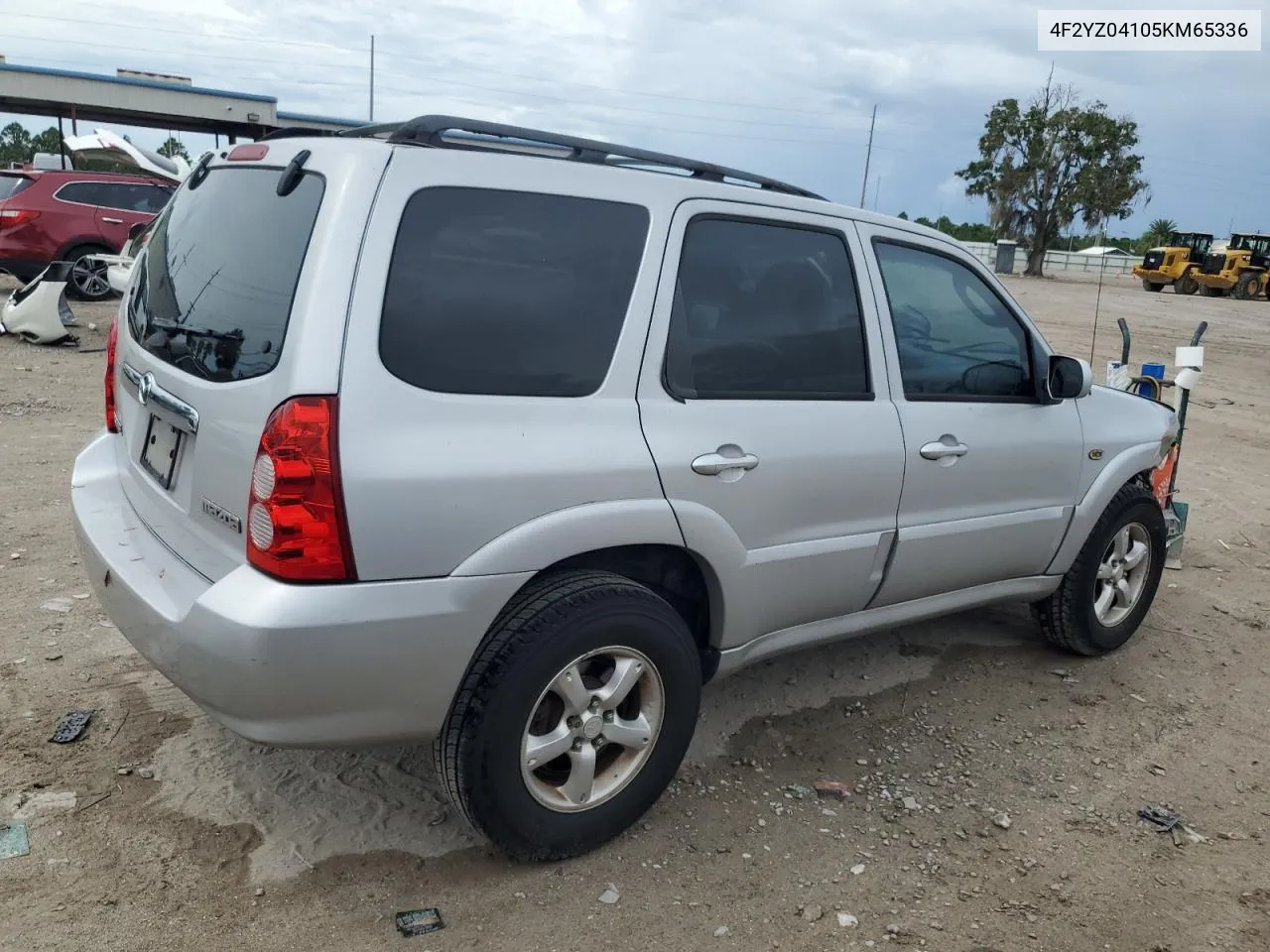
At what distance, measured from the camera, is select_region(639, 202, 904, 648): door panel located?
2.90 m

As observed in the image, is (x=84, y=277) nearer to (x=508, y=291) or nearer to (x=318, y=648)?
(x=508, y=291)

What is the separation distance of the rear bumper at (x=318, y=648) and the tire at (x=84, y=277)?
1276 cm

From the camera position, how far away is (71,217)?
13297mm

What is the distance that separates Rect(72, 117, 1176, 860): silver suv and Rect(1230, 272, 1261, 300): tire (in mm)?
37465

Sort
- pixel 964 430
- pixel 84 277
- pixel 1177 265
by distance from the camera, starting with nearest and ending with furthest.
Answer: pixel 964 430 < pixel 84 277 < pixel 1177 265

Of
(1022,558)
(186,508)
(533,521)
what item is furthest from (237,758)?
(1022,558)

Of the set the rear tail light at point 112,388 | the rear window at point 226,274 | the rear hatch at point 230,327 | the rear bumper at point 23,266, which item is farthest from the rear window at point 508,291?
the rear bumper at point 23,266

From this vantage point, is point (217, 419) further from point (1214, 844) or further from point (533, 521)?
point (1214, 844)

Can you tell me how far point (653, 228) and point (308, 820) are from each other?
6.48 feet

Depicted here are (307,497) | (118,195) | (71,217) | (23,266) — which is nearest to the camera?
(307,497)

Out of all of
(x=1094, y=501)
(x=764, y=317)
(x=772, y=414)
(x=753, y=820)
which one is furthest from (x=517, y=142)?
(x=1094, y=501)

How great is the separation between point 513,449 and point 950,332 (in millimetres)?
1928

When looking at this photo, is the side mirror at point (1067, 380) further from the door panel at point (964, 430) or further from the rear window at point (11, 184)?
the rear window at point (11, 184)

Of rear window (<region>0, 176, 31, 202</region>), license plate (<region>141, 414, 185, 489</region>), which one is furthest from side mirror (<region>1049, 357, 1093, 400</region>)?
rear window (<region>0, 176, 31, 202</region>)
